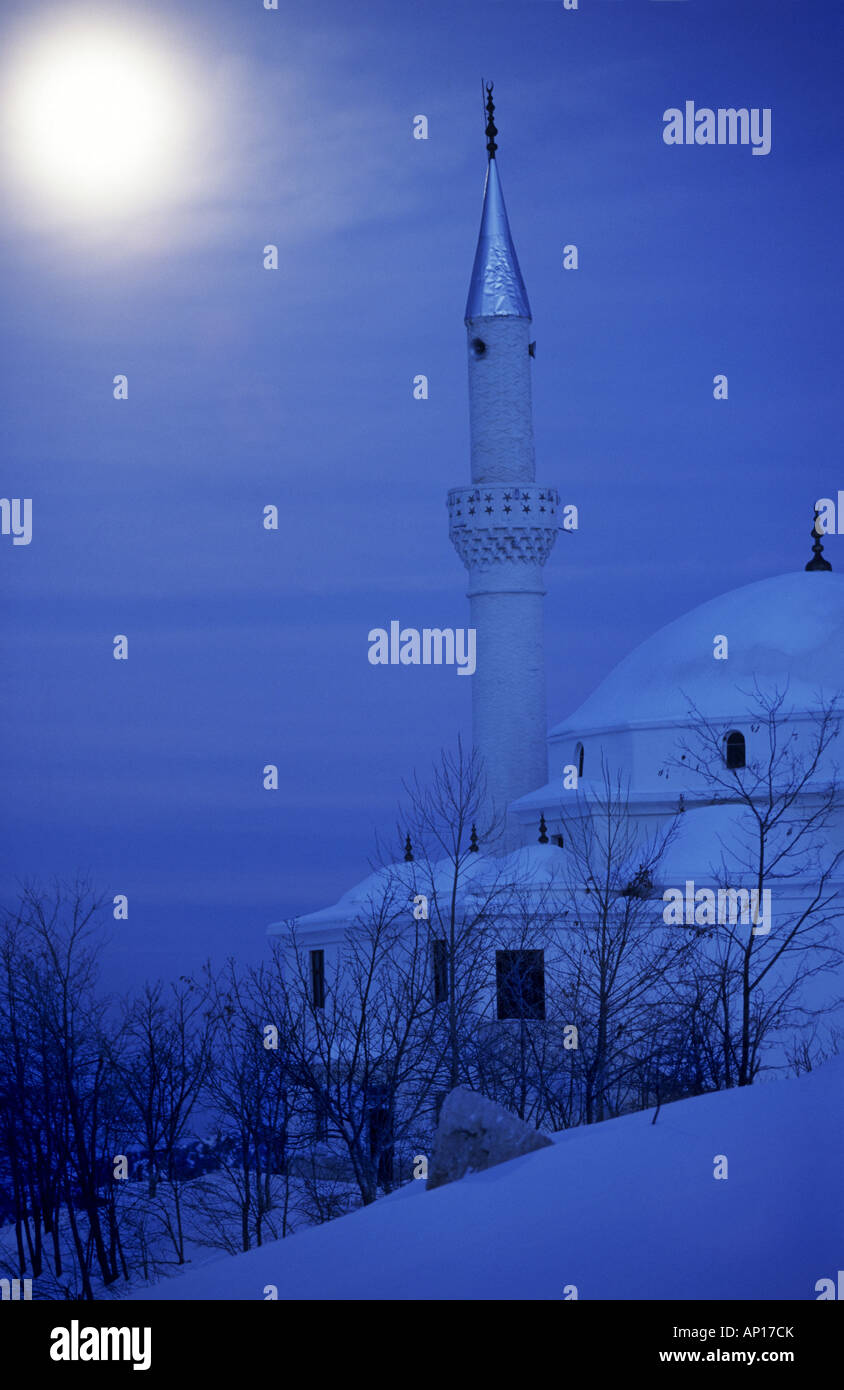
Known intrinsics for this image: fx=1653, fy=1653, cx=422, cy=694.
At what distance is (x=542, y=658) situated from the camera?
29359 mm

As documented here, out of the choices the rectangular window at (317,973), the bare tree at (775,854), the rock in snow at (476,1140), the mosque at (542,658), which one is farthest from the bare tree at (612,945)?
the rock in snow at (476,1140)

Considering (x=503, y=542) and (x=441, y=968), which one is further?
(x=503, y=542)

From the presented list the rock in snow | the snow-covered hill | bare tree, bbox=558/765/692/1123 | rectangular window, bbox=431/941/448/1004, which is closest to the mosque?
bare tree, bbox=558/765/692/1123

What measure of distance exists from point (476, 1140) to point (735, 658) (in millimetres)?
20330

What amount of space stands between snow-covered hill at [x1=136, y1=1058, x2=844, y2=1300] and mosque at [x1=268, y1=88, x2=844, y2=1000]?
1963 centimetres

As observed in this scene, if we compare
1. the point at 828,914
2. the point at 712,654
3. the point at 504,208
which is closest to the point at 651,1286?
the point at 828,914

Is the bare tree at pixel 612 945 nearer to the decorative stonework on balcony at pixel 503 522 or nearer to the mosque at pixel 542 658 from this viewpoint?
the mosque at pixel 542 658

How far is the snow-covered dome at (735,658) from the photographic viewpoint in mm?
27031

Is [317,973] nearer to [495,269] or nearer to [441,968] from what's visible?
[441,968]

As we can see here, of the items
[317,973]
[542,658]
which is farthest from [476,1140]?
[542,658]

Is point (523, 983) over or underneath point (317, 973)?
underneath

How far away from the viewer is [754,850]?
2386 centimetres

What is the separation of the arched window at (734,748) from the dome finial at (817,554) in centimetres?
502
